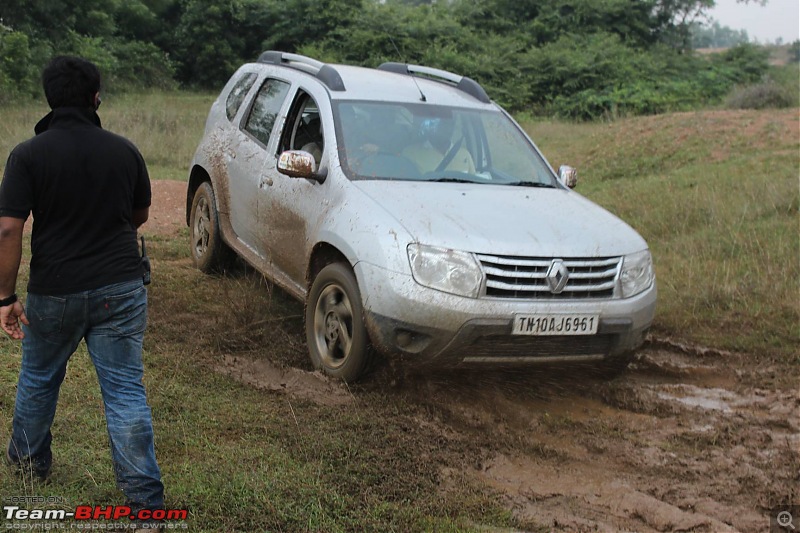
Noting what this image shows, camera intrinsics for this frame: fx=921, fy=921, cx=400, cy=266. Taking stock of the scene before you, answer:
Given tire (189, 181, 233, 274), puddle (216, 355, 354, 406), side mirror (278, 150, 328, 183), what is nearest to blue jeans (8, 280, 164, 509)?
puddle (216, 355, 354, 406)

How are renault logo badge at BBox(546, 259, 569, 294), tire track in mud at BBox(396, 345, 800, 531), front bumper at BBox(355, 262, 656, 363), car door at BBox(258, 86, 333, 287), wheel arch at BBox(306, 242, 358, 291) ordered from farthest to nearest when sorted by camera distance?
car door at BBox(258, 86, 333, 287) < wheel arch at BBox(306, 242, 358, 291) < renault logo badge at BBox(546, 259, 569, 294) < front bumper at BBox(355, 262, 656, 363) < tire track in mud at BBox(396, 345, 800, 531)

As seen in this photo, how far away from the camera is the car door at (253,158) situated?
6.40 m

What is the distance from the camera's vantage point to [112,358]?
3.44 metres

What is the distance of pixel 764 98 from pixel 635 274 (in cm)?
1554

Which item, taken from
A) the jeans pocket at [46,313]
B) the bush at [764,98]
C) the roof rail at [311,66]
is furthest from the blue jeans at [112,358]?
the bush at [764,98]

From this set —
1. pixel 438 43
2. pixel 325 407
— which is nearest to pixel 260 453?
pixel 325 407

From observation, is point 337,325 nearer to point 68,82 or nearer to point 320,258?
point 320,258

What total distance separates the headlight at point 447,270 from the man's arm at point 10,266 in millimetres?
2030

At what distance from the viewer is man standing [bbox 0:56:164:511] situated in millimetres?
3254

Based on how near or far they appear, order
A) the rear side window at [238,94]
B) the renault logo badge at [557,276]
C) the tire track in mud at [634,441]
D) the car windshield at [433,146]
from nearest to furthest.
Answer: the tire track in mud at [634,441], the renault logo badge at [557,276], the car windshield at [433,146], the rear side window at [238,94]

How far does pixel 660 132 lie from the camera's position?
596 inches

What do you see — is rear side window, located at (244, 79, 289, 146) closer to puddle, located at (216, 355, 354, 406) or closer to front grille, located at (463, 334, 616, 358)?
puddle, located at (216, 355, 354, 406)

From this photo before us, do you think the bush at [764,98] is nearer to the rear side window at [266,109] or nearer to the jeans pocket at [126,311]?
the rear side window at [266,109]

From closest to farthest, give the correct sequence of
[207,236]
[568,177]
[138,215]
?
[138,215], [568,177], [207,236]
